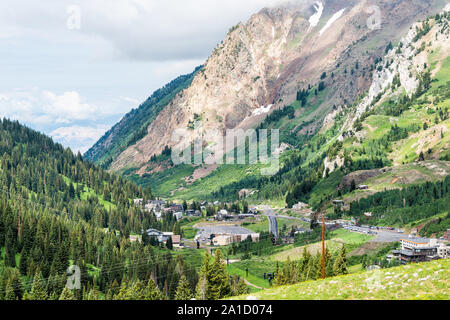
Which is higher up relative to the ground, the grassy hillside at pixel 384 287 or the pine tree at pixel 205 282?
the grassy hillside at pixel 384 287

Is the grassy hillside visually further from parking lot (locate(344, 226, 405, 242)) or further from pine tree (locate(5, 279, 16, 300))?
parking lot (locate(344, 226, 405, 242))

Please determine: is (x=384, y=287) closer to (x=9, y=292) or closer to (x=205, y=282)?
(x=205, y=282)

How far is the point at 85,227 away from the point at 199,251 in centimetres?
4477

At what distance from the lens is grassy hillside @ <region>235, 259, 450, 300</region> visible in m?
33.7

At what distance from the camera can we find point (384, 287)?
117 feet

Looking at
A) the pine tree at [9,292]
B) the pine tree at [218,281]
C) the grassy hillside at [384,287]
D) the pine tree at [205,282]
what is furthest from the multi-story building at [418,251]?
the pine tree at [9,292]

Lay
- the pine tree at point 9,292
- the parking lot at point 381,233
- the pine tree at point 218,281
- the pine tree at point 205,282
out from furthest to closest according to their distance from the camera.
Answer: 1. the parking lot at point 381,233
2. the pine tree at point 9,292
3. the pine tree at point 218,281
4. the pine tree at point 205,282

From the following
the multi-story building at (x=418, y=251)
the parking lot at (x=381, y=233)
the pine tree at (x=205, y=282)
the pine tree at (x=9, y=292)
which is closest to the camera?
the pine tree at (x=205, y=282)

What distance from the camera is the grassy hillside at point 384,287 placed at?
3372 cm

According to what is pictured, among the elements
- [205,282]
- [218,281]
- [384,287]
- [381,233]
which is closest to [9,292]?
[205,282]

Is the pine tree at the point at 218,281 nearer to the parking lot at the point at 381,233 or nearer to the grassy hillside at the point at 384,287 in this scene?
the grassy hillside at the point at 384,287
